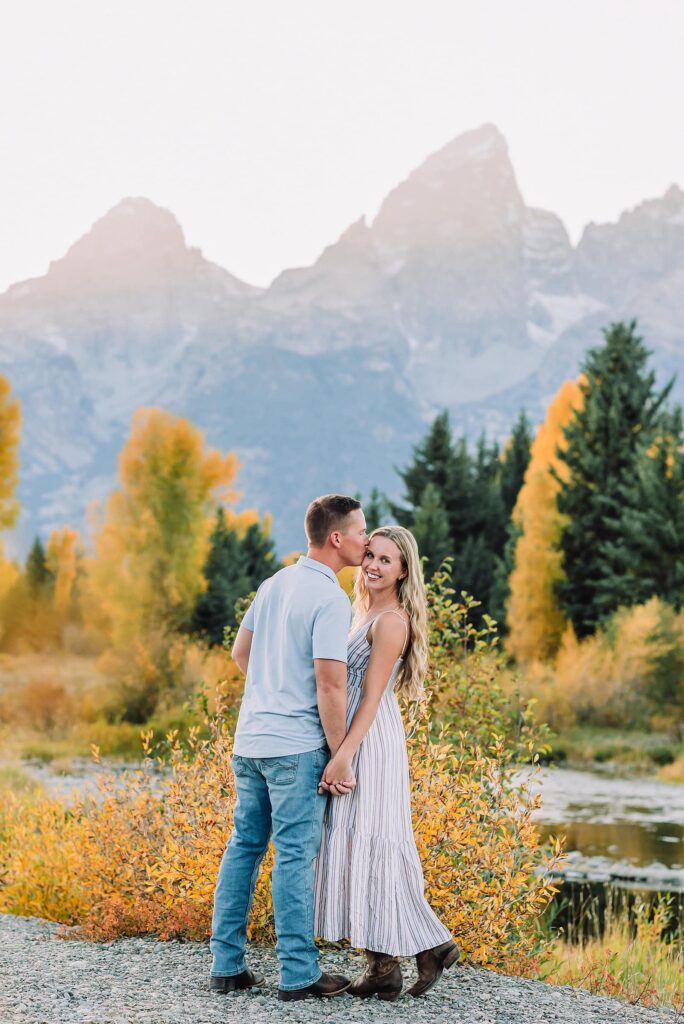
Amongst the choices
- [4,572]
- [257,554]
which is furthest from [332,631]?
[257,554]

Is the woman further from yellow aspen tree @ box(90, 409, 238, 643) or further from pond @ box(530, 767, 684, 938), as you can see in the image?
yellow aspen tree @ box(90, 409, 238, 643)

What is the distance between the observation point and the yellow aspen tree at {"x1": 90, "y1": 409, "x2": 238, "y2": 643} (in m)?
31.2

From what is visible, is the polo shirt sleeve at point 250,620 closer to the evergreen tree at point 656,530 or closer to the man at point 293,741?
the man at point 293,741

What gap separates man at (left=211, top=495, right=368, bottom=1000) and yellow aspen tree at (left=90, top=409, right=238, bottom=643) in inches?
1025

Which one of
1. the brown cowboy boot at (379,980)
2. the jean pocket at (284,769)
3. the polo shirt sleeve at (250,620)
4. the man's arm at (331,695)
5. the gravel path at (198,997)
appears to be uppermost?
the polo shirt sleeve at (250,620)

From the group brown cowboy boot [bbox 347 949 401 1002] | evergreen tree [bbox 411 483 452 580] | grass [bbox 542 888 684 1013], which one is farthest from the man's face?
evergreen tree [bbox 411 483 452 580]

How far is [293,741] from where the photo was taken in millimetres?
4918

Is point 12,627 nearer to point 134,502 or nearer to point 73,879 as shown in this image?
point 134,502

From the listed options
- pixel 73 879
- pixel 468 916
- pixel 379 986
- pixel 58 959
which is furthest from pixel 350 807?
pixel 73 879

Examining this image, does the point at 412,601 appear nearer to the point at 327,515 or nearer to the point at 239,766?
the point at 327,515

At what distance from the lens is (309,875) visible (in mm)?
4992

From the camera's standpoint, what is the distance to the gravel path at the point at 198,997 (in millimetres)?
4832

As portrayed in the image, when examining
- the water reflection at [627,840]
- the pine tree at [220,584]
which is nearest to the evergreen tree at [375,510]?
the pine tree at [220,584]

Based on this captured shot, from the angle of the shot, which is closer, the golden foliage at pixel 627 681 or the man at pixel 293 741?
the man at pixel 293 741
